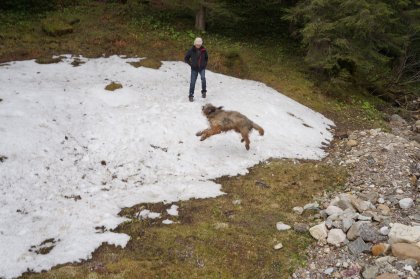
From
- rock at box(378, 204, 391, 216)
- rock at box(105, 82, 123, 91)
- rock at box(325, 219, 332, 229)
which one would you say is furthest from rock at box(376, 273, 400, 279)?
rock at box(105, 82, 123, 91)

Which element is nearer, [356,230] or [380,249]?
[380,249]

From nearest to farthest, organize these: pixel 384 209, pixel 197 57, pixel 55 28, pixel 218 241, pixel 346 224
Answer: pixel 218 241 → pixel 346 224 → pixel 384 209 → pixel 197 57 → pixel 55 28

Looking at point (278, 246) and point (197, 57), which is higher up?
point (197, 57)

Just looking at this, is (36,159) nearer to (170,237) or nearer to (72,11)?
(170,237)

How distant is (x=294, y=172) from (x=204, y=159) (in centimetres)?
290

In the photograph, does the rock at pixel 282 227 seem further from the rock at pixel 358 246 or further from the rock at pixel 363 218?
the rock at pixel 363 218

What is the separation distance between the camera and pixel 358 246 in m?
7.58

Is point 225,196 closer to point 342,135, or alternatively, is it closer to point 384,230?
point 384,230

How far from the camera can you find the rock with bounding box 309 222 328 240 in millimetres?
8219

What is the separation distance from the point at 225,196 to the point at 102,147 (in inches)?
168

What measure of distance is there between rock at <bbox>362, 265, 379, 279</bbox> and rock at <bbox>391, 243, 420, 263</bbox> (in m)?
0.56

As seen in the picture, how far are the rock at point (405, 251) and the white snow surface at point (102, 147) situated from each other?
4.67m

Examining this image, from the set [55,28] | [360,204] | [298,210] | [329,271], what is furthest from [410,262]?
[55,28]

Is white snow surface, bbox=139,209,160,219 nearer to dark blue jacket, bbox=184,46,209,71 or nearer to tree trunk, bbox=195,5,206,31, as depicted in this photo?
dark blue jacket, bbox=184,46,209,71
